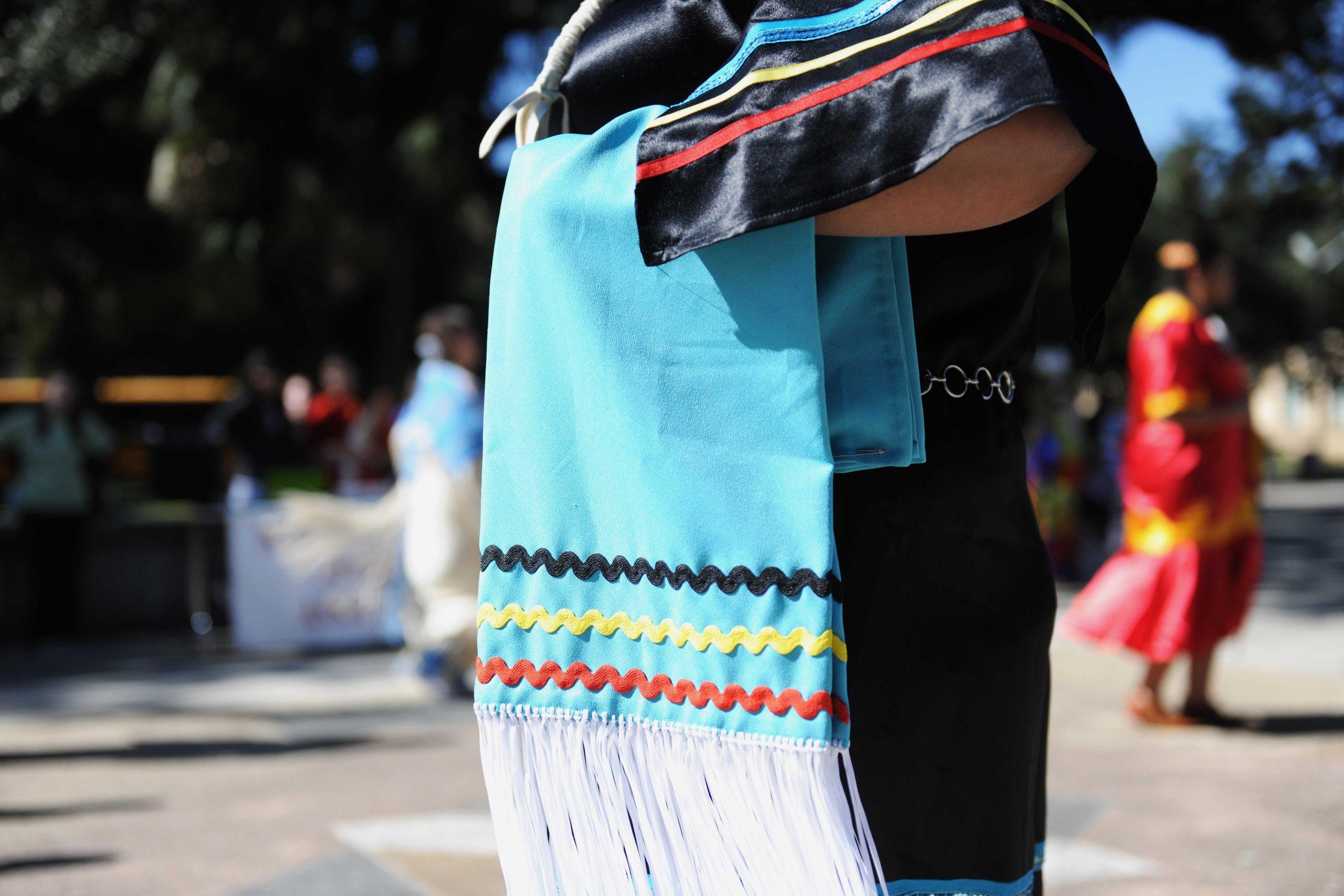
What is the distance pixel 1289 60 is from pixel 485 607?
7965 millimetres

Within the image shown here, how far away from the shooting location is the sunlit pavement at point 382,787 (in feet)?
11.1

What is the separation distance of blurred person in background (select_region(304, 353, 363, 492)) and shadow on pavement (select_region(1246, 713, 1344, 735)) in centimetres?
640

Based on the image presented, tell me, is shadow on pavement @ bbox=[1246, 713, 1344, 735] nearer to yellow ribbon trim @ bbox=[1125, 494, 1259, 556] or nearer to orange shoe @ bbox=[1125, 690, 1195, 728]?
orange shoe @ bbox=[1125, 690, 1195, 728]

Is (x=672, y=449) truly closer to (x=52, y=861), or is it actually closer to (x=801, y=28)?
(x=801, y=28)

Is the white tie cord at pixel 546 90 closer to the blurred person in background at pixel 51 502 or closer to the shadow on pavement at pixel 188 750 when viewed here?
the shadow on pavement at pixel 188 750

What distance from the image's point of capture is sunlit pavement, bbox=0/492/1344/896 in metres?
3.38

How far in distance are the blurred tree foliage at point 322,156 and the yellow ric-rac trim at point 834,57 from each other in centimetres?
565

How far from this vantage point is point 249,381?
9.23 meters

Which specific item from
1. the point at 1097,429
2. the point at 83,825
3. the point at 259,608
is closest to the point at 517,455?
the point at 83,825

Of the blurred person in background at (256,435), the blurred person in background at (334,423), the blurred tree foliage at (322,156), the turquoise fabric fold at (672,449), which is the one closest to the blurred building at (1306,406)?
the blurred tree foliage at (322,156)

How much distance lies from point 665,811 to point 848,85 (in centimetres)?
69

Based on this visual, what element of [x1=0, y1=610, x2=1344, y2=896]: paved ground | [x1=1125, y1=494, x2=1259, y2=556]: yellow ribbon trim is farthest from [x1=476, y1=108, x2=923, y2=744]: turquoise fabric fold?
[x1=1125, y1=494, x2=1259, y2=556]: yellow ribbon trim

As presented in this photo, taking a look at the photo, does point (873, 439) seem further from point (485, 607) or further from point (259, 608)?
point (259, 608)

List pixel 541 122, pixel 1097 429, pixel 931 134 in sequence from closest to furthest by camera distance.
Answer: pixel 931 134 → pixel 541 122 → pixel 1097 429
